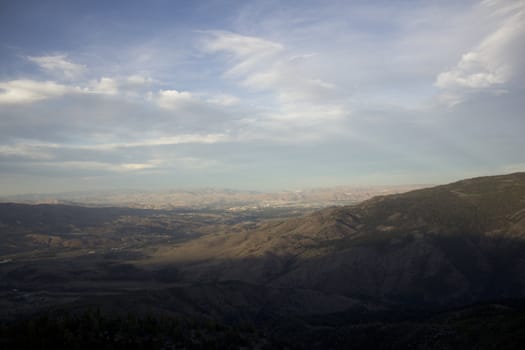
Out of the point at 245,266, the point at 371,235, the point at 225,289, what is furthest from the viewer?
the point at 371,235

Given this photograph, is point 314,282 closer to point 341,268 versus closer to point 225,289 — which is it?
point 341,268

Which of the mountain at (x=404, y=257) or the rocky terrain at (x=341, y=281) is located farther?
the mountain at (x=404, y=257)

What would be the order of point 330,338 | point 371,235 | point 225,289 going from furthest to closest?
point 371,235 < point 225,289 < point 330,338

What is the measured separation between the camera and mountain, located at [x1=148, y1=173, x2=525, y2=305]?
132750 millimetres

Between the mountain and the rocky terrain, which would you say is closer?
the rocky terrain

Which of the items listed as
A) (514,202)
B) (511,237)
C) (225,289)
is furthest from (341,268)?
(514,202)

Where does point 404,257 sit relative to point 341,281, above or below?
above

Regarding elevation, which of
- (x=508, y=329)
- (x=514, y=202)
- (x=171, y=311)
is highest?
(x=514, y=202)

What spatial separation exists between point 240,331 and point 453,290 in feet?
311

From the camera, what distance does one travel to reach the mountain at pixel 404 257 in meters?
133

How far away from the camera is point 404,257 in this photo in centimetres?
14788

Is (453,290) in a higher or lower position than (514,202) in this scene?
lower

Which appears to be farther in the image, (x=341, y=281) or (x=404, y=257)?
(x=404, y=257)

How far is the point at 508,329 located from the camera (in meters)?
52.8
